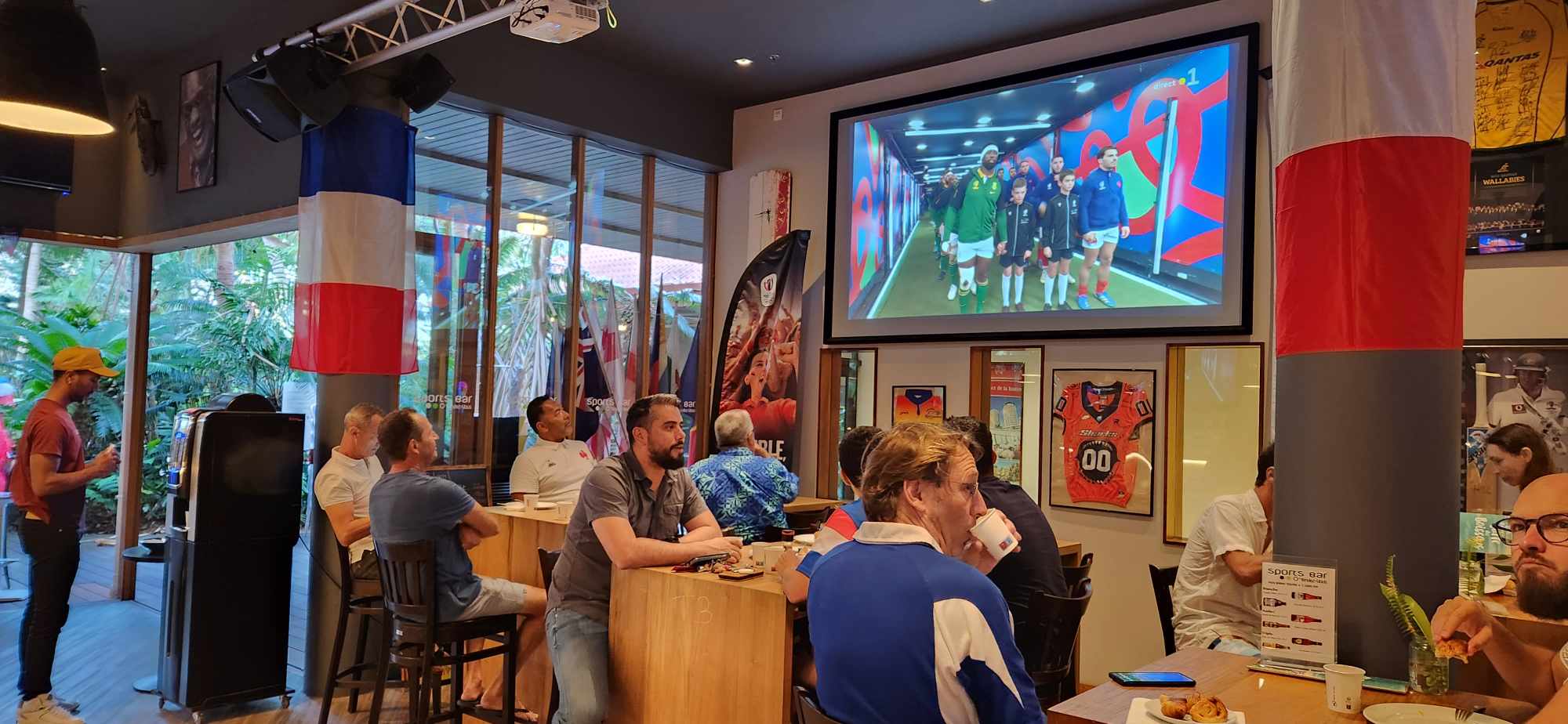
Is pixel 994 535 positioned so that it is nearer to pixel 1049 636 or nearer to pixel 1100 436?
pixel 1049 636

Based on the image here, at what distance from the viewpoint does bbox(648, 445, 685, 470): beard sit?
356cm

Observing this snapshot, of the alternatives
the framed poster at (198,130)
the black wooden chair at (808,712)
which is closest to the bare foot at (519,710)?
the black wooden chair at (808,712)

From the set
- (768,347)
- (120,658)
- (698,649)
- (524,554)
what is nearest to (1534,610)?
(698,649)

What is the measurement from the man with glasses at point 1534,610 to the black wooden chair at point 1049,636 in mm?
1156

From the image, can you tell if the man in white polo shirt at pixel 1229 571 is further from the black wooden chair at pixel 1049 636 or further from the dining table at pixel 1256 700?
the dining table at pixel 1256 700

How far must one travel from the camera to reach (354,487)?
4.84 meters

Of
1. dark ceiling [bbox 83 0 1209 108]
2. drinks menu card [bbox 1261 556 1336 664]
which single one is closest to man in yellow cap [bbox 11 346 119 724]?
dark ceiling [bbox 83 0 1209 108]

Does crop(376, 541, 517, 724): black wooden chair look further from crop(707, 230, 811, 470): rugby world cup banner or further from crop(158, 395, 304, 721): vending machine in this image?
crop(707, 230, 811, 470): rugby world cup banner

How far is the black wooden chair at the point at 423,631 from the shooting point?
12.8 feet

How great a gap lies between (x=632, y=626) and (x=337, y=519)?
200cm

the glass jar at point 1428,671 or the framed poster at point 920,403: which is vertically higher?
the framed poster at point 920,403

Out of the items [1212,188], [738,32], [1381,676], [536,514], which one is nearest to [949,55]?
[738,32]

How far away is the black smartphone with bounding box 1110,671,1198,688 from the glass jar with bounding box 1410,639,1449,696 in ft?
1.61

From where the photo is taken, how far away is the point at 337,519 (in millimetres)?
4676
